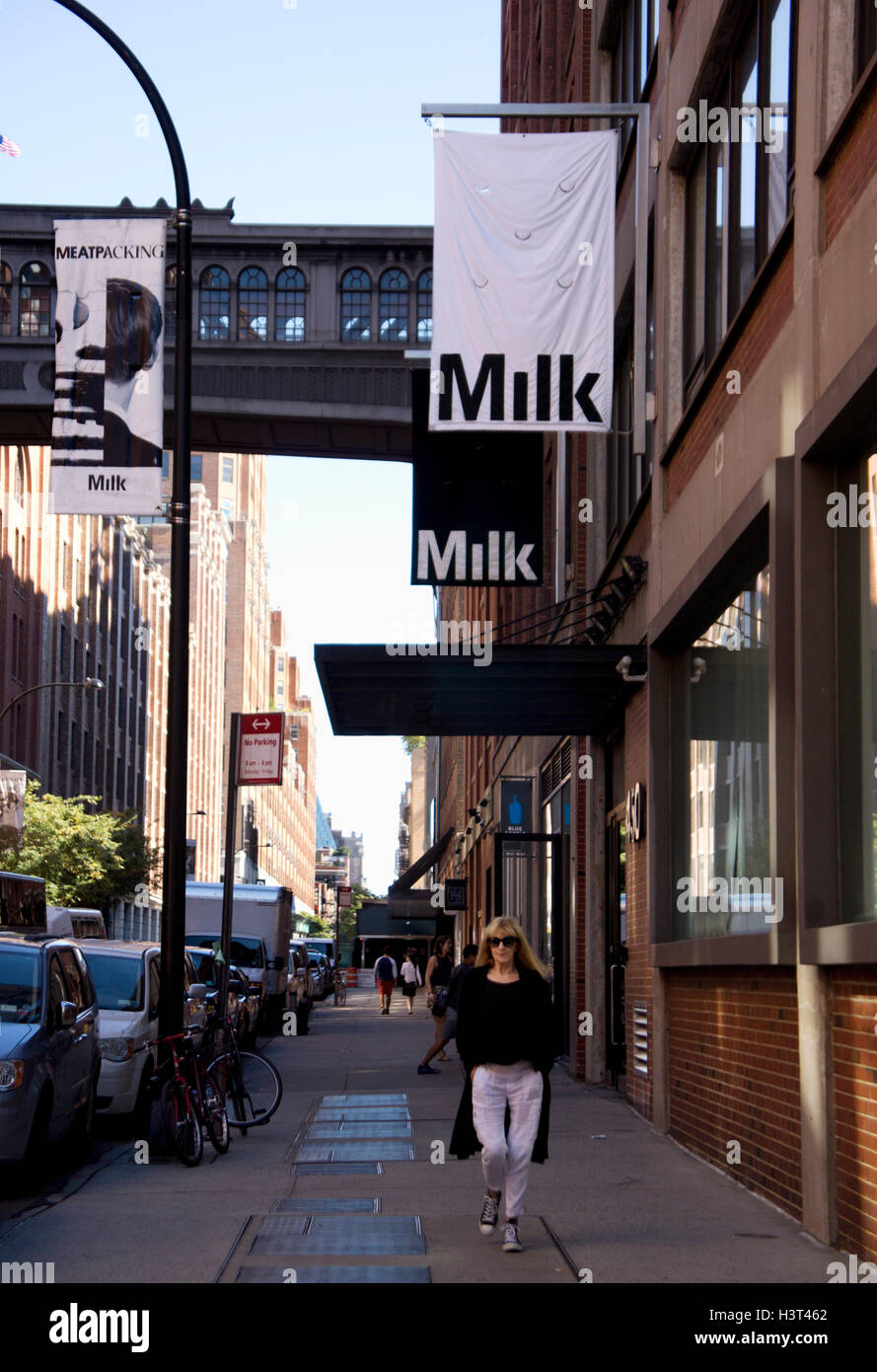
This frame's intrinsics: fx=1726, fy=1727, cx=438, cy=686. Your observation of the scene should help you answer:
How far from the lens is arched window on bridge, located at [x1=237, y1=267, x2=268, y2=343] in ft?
118

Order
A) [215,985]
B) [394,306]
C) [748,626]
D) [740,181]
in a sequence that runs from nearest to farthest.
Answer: [748,626] → [740,181] → [215,985] → [394,306]

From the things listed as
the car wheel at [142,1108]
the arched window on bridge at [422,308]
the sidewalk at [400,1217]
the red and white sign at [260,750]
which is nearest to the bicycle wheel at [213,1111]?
the sidewalk at [400,1217]

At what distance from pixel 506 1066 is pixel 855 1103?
1.78 metres

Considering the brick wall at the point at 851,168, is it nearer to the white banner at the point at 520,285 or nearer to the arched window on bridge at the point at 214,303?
the white banner at the point at 520,285

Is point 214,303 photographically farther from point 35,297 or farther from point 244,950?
point 244,950

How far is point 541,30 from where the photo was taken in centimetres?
2670

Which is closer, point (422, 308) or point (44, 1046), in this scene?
point (44, 1046)

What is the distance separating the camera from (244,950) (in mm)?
32562

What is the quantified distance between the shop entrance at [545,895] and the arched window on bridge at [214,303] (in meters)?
14.2

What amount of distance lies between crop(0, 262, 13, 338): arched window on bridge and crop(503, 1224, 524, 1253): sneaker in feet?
96.3

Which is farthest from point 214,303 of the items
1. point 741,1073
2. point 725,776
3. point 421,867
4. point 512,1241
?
point 421,867
